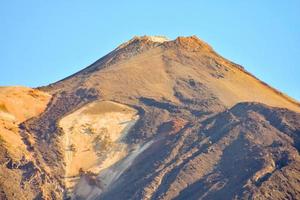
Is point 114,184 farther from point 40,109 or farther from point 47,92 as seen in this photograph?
point 47,92

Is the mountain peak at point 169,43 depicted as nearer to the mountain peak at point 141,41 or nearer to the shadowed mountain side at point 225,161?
the mountain peak at point 141,41

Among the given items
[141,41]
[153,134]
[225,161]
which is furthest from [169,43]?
[225,161]

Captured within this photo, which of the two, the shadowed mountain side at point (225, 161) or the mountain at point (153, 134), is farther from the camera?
the mountain at point (153, 134)

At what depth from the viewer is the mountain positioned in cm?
9000

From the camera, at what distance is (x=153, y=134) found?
103812 millimetres

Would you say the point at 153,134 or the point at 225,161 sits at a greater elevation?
the point at 153,134

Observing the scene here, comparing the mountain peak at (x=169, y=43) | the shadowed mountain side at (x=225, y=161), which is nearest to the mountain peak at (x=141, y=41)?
the mountain peak at (x=169, y=43)

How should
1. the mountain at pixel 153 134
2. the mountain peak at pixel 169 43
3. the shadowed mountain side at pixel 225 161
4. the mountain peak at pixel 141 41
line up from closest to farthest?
the shadowed mountain side at pixel 225 161 < the mountain at pixel 153 134 < the mountain peak at pixel 169 43 < the mountain peak at pixel 141 41

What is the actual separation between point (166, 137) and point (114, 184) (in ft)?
25.4

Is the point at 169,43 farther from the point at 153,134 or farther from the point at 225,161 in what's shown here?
the point at 225,161

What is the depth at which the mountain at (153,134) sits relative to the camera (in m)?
90.0

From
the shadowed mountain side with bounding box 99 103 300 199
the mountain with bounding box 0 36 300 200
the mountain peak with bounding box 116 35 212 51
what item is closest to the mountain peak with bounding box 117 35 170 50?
the mountain peak with bounding box 116 35 212 51

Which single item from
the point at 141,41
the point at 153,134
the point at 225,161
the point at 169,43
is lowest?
the point at 225,161

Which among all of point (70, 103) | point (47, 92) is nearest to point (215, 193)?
point (70, 103)
